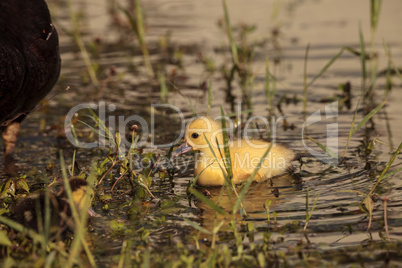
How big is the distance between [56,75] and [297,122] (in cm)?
238

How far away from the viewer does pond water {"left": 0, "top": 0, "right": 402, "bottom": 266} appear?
4160 mm

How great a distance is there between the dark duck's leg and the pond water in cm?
23

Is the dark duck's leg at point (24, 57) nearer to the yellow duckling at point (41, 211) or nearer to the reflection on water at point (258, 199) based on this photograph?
the yellow duckling at point (41, 211)

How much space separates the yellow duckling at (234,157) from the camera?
5.05 meters

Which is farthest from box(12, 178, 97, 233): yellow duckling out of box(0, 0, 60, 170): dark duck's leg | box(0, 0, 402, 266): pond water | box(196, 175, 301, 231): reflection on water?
box(0, 0, 60, 170): dark duck's leg

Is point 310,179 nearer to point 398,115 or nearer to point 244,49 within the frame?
point 398,115

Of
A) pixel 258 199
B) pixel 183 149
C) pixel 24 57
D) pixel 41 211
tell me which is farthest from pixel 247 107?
pixel 41 211

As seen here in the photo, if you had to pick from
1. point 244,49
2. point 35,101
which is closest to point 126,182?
point 35,101

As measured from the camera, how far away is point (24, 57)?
207 inches

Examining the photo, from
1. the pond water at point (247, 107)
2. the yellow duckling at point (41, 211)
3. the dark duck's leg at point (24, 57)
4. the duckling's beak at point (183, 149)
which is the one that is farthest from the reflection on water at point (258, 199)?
the dark duck's leg at point (24, 57)

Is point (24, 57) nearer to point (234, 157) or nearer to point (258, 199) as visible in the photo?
point (234, 157)

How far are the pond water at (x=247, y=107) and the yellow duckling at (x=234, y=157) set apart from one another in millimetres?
101

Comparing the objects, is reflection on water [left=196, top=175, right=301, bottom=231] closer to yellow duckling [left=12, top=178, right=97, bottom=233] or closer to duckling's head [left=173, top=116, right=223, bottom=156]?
duckling's head [left=173, top=116, right=223, bottom=156]

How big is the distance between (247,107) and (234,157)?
6.34 feet
